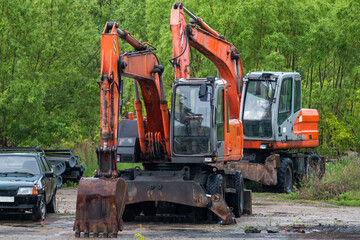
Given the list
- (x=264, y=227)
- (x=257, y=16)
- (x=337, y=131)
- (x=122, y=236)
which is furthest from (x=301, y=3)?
(x=122, y=236)

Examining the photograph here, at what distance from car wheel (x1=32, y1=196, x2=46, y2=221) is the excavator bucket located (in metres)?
3.74

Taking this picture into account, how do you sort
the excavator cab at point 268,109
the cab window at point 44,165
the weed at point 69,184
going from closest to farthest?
the cab window at point 44,165 < the excavator cab at point 268,109 < the weed at point 69,184

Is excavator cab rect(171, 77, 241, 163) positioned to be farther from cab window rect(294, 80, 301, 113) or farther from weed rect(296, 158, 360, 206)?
cab window rect(294, 80, 301, 113)

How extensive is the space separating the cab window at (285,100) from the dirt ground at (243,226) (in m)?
5.21

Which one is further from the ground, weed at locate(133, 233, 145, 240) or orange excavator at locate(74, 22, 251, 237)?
orange excavator at locate(74, 22, 251, 237)

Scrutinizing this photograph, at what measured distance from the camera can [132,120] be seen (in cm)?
1939

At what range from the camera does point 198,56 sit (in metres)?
36.0

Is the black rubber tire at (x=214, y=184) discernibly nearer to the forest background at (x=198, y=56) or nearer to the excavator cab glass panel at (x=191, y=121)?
the excavator cab glass panel at (x=191, y=121)

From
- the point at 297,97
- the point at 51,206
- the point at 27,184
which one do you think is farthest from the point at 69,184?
the point at 27,184

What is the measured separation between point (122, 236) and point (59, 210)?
6782mm

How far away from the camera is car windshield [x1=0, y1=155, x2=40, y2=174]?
19.2 metres

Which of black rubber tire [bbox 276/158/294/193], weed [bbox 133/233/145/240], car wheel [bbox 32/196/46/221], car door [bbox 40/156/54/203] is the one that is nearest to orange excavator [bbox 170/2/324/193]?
black rubber tire [bbox 276/158/294/193]

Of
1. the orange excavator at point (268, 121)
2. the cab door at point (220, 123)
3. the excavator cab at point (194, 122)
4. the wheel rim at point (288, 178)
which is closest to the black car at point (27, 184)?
the excavator cab at point (194, 122)

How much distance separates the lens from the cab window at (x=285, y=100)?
87.8 ft
